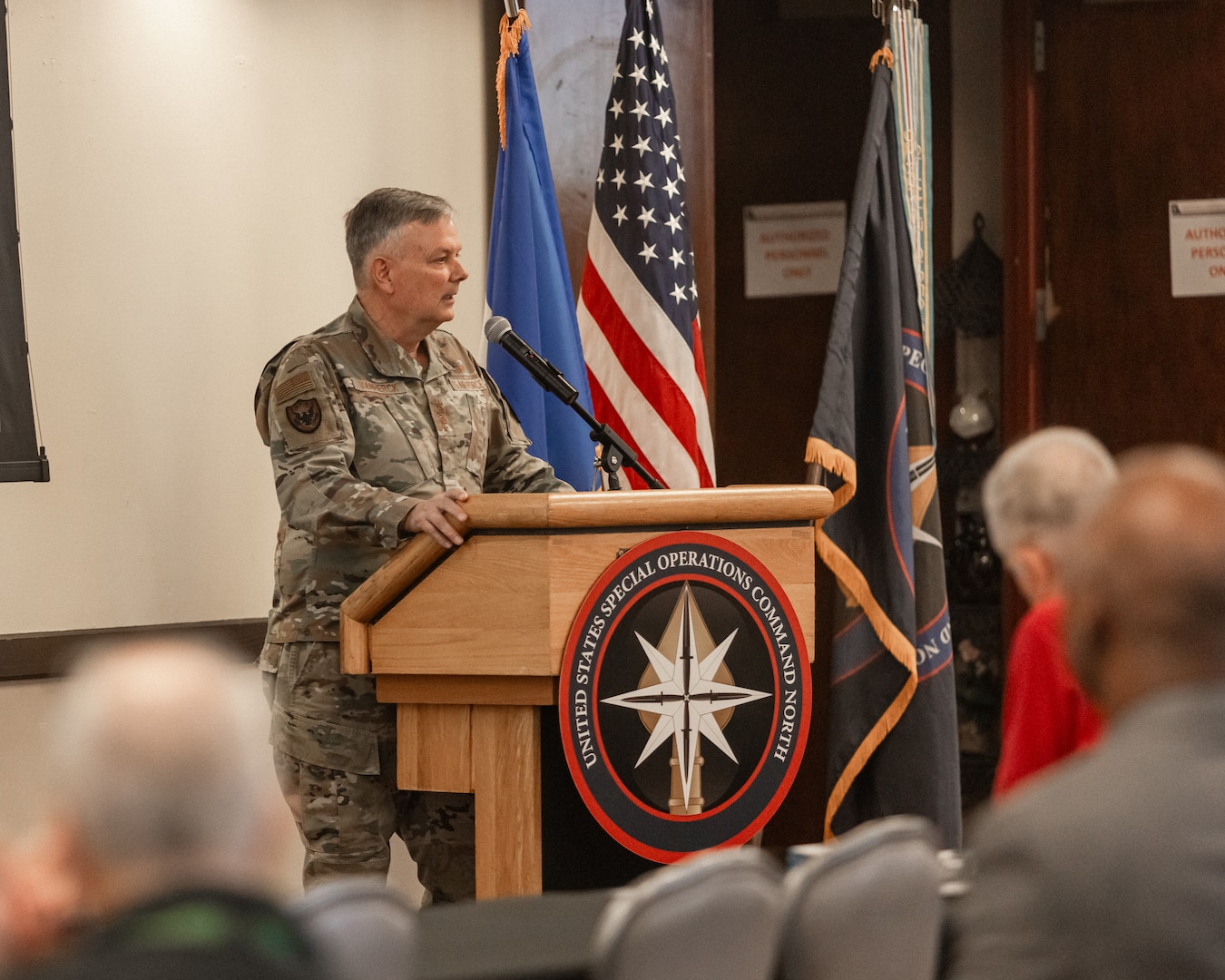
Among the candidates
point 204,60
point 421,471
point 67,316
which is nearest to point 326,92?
point 204,60

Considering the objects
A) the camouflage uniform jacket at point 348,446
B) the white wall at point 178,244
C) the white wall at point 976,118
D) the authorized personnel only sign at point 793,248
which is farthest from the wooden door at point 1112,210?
the camouflage uniform jacket at point 348,446

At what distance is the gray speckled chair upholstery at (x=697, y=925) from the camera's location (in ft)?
3.89

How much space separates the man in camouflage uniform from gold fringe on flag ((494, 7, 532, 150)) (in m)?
0.79

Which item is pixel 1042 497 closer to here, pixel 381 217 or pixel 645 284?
pixel 381 217

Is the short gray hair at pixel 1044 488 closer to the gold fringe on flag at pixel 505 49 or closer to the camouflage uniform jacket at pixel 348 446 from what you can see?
the camouflage uniform jacket at pixel 348 446

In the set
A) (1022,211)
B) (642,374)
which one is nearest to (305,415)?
(642,374)

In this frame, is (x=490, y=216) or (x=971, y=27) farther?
(x=971, y=27)

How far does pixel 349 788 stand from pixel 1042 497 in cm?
158

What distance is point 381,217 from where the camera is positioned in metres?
3.00

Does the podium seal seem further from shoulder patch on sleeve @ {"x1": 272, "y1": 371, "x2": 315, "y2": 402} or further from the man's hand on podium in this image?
shoulder patch on sleeve @ {"x1": 272, "y1": 371, "x2": 315, "y2": 402}

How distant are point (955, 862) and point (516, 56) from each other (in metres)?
2.63

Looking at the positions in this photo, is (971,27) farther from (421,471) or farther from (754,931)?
(754,931)

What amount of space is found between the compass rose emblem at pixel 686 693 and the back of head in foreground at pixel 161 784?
4.89ft

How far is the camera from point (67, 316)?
10.6 feet
